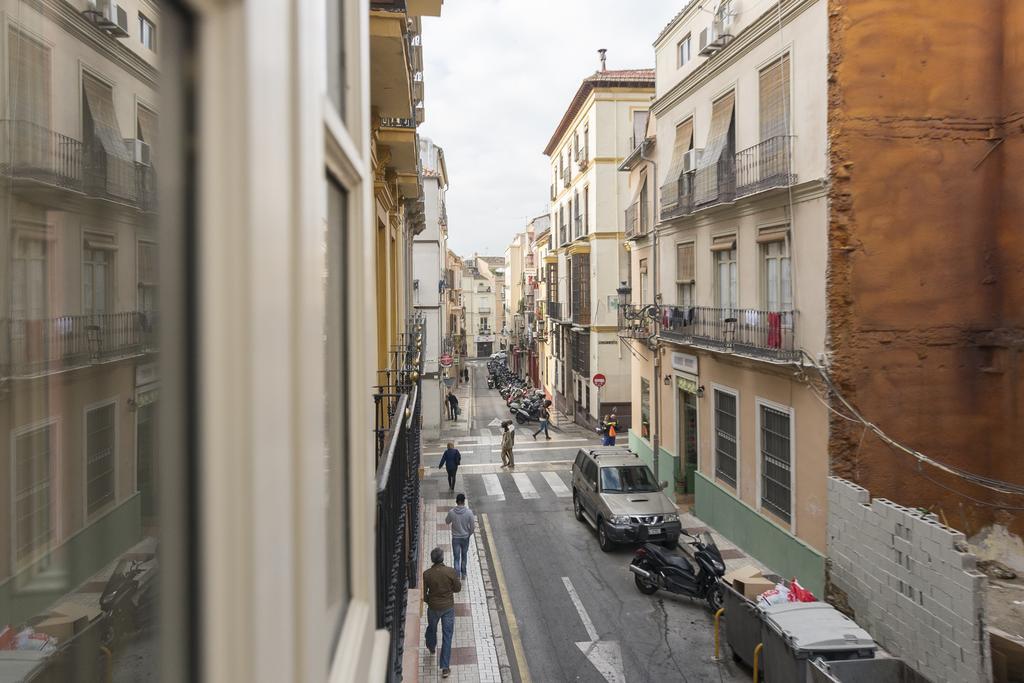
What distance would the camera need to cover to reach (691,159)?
16719mm

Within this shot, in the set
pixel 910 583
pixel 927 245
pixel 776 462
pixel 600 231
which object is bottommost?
pixel 910 583

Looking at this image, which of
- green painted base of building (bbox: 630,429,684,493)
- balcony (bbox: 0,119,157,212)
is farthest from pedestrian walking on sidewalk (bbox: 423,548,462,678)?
balcony (bbox: 0,119,157,212)

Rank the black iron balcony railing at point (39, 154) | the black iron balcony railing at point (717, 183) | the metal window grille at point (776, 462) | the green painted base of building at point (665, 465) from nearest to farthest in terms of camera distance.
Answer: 1. the black iron balcony railing at point (39, 154)
2. the metal window grille at point (776, 462)
3. the black iron balcony railing at point (717, 183)
4. the green painted base of building at point (665, 465)

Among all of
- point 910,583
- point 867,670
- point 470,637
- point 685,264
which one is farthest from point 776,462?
point 867,670

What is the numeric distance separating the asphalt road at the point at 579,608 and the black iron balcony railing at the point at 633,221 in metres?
8.31

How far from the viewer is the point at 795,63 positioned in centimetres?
1255

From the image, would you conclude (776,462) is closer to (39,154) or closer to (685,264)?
(685,264)

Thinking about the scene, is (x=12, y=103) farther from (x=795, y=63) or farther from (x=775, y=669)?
(x=795, y=63)

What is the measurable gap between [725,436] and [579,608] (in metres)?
5.68

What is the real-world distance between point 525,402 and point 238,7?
1397 inches

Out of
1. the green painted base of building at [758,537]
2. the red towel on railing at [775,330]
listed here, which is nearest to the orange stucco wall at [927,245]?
the red towel on railing at [775,330]

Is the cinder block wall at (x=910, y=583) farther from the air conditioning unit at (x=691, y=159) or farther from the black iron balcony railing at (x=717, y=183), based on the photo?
the air conditioning unit at (x=691, y=159)

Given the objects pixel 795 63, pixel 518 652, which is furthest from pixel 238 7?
pixel 795 63

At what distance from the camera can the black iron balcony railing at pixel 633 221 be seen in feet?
75.1
